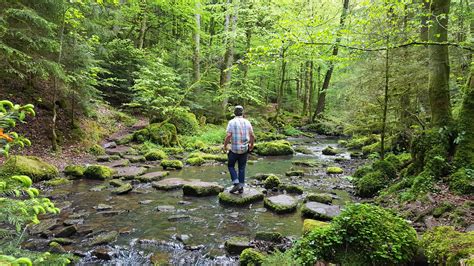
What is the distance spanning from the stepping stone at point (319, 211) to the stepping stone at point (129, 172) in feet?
18.8

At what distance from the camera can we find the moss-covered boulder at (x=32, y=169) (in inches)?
334

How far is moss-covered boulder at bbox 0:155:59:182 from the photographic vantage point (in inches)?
334

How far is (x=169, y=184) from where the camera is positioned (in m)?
9.51

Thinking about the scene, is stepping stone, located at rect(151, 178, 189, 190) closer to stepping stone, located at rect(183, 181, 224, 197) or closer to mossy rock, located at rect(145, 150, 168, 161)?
stepping stone, located at rect(183, 181, 224, 197)

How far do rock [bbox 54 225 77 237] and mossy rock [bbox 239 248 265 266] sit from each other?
3289mm

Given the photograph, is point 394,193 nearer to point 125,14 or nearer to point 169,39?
point 125,14

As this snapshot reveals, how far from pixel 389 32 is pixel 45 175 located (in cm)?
1024

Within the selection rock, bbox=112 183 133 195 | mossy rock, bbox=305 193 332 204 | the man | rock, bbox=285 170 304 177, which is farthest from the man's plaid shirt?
rock, bbox=285 170 304 177

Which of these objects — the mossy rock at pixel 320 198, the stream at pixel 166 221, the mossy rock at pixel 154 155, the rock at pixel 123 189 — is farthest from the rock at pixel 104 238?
the mossy rock at pixel 154 155

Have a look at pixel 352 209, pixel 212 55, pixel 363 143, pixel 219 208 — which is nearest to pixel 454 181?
pixel 352 209

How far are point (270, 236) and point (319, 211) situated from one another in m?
1.78

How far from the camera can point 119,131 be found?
1734 cm

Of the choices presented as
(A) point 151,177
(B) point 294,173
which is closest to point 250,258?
(A) point 151,177

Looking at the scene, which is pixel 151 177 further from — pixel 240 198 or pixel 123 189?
pixel 240 198
